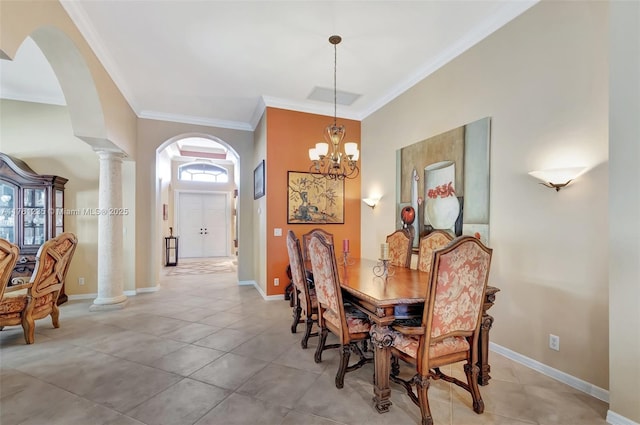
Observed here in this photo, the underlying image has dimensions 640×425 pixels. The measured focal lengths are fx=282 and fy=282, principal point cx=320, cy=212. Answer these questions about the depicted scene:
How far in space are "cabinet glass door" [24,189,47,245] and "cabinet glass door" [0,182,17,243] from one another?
13 centimetres

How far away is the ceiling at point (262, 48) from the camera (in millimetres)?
2600

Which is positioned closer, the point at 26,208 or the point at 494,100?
the point at 494,100

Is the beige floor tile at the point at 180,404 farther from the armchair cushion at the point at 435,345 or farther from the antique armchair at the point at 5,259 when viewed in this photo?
the antique armchair at the point at 5,259

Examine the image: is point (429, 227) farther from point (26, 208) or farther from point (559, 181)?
point (26, 208)

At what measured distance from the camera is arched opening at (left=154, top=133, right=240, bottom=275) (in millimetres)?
9062

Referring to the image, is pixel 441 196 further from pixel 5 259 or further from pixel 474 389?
pixel 5 259

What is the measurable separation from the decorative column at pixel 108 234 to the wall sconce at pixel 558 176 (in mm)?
5161

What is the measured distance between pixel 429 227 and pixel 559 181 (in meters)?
1.45

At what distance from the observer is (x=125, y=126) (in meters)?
4.33

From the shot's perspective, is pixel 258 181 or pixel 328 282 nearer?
pixel 328 282

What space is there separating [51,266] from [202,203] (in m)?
6.79

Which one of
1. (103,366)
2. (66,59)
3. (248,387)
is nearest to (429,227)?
(248,387)

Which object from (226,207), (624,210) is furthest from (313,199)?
(226,207)

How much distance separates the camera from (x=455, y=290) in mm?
1706
